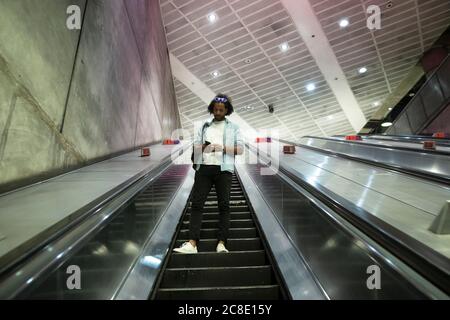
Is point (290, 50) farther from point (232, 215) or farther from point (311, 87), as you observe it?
point (232, 215)

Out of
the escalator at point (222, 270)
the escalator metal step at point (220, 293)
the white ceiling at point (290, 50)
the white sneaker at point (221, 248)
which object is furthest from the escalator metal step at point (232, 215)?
the white ceiling at point (290, 50)

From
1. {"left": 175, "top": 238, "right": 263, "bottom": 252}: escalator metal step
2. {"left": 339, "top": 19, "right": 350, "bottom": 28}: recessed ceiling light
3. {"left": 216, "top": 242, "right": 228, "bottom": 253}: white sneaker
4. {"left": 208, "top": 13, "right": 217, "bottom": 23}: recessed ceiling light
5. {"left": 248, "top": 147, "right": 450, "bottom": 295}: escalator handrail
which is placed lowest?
{"left": 175, "top": 238, "right": 263, "bottom": 252}: escalator metal step

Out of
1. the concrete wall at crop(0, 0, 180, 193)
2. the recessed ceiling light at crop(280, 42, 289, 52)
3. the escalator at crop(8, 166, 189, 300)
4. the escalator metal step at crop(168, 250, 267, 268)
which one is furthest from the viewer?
the recessed ceiling light at crop(280, 42, 289, 52)

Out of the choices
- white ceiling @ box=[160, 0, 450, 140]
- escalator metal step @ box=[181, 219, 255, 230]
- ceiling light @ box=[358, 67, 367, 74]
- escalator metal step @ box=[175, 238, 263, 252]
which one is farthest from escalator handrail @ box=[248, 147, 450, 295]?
ceiling light @ box=[358, 67, 367, 74]

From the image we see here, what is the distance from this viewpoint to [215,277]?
110 inches

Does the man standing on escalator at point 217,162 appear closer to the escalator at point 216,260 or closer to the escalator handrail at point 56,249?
the escalator at point 216,260

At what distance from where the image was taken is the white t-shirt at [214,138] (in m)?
3.38

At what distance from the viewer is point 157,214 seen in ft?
12.3

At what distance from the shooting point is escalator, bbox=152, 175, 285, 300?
249 centimetres

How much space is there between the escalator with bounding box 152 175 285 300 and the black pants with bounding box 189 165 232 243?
27 centimetres

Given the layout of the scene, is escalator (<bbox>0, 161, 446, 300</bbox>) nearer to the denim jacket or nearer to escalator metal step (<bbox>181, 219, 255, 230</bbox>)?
escalator metal step (<bbox>181, 219, 255, 230</bbox>)

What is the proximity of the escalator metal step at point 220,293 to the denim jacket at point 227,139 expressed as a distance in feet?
4.07

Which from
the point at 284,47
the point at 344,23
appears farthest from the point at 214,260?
the point at 284,47
